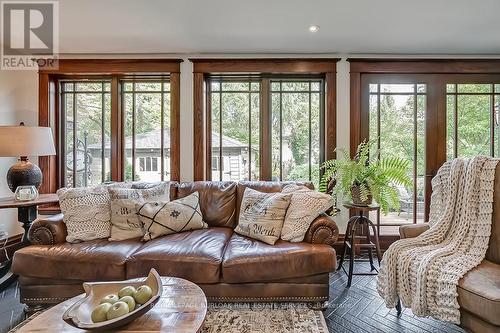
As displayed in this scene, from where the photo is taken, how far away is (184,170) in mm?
3332

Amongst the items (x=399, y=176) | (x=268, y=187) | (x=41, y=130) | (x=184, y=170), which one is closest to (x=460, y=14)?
(x=399, y=176)

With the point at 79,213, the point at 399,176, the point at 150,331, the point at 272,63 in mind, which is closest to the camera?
the point at 150,331

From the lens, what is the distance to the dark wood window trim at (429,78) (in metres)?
3.23

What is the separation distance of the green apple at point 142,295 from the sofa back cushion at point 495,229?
2.18 metres

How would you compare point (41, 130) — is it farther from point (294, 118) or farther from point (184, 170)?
point (294, 118)

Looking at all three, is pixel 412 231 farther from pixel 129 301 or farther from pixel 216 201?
pixel 129 301

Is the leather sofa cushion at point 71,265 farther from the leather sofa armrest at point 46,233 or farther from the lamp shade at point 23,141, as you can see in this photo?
the lamp shade at point 23,141

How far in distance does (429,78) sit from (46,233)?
4.18 m

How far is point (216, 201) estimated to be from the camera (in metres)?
2.83

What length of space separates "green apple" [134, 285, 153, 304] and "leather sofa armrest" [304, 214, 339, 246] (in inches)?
52.1

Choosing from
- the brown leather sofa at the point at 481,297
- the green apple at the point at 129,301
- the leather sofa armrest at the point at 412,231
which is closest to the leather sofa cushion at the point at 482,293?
the brown leather sofa at the point at 481,297

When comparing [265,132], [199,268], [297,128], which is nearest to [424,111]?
[297,128]

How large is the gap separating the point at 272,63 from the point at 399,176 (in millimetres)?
1836

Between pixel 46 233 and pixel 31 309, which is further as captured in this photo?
pixel 46 233
